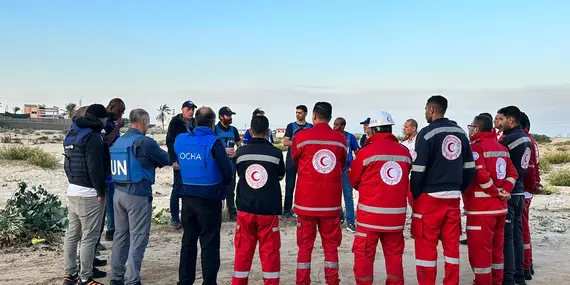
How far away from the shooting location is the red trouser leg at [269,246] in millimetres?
5137

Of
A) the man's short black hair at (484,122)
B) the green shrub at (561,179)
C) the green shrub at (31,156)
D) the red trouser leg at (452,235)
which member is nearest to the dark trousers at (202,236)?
the red trouser leg at (452,235)

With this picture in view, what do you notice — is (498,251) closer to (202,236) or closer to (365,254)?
(365,254)

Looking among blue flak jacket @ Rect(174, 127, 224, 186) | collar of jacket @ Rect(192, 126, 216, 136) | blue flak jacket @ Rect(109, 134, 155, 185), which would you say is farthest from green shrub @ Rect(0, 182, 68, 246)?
collar of jacket @ Rect(192, 126, 216, 136)

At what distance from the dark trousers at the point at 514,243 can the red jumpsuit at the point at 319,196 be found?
7.09 ft

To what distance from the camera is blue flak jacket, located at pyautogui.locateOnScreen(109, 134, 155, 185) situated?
206 inches

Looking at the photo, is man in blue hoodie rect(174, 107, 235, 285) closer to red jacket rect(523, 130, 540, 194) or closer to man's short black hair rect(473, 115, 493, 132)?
man's short black hair rect(473, 115, 493, 132)

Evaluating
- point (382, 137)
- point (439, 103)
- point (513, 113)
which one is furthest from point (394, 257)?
point (513, 113)

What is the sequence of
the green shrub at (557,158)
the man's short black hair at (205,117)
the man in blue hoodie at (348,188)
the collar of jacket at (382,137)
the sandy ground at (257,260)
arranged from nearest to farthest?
the collar of jacket at (382,137), the man's short black hair at (205,117), the sandy ground at (257,260), the man in blue hoodie at (348,188), the green shrub at (557,158)

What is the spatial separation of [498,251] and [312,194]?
2.33 meters

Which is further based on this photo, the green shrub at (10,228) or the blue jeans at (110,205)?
the green shrub at (10,228)

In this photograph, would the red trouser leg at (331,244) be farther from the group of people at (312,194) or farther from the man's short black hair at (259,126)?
the man's short black hair at (259,126)

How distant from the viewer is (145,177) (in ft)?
17.4

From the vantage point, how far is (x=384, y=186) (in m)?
4.95

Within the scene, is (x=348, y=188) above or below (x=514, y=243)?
above
